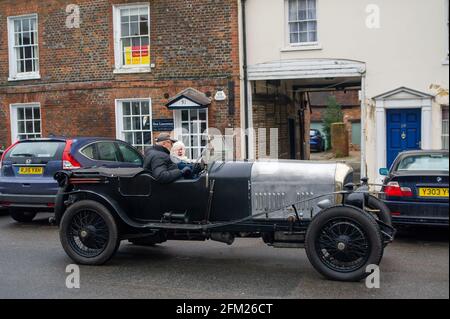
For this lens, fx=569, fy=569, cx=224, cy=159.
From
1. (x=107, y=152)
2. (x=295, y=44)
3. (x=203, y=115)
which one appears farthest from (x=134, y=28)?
(x=107, y=152)

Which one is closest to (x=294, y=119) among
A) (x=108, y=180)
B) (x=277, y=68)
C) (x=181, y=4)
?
(x=277, y=68)

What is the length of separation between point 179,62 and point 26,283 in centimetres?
1041

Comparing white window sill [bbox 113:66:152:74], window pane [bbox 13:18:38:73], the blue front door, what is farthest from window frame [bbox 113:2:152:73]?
the blue front door

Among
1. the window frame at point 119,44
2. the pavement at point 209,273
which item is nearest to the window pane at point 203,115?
the window frame at point 119,44

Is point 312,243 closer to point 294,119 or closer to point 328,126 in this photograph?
point 294,119

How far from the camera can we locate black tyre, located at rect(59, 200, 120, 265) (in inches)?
291

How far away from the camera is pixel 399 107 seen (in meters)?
14.6

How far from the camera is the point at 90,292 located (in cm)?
634

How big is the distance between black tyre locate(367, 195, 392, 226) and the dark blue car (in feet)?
16.6

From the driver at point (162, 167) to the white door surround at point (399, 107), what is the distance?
317 inches

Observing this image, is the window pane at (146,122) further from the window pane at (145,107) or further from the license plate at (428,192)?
the license plate at (428,192)

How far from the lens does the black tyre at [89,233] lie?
740 cm

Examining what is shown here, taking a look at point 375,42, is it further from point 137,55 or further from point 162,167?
point 162,167

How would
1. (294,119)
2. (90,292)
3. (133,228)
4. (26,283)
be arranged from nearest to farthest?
1. (90,292)
2. (26,283)
3. (133,228)
4. (294,119)
